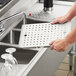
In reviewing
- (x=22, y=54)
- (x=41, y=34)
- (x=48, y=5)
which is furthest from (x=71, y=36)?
(x=48, y=5)

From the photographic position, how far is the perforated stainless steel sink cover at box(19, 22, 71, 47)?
1.88 metres

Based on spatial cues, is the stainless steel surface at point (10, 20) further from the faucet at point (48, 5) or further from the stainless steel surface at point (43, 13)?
the faucet at point (48, 5)

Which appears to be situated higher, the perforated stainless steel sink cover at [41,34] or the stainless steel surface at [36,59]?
the perforated stainless steel sink cover at [41,34]

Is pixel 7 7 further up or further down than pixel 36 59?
further up

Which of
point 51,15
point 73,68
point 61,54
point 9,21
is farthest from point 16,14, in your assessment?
point 73,68

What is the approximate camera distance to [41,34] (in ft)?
6.43

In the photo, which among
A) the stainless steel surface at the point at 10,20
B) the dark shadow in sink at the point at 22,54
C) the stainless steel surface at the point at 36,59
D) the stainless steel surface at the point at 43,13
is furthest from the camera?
the stainless steel surface at the point at 43,13

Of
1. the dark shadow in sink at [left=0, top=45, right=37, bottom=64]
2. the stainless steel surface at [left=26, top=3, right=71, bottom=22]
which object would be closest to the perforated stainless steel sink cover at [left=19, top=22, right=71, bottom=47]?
the dark shadow in sink at [left=0, top=45, right=37, bottom=64]

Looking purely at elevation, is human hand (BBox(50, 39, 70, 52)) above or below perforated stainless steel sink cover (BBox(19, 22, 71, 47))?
below

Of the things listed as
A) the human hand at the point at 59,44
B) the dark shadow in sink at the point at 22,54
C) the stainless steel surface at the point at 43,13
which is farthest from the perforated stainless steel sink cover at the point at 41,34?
the stainless steel surface at the point at 43,13

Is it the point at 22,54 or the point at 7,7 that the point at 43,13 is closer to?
the point at 7,7

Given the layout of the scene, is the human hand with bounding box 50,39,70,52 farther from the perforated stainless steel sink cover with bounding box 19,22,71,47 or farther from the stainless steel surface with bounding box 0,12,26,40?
the stainless steel surface with bounding box 0,12,26,40

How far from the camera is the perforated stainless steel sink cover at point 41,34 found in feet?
6.17

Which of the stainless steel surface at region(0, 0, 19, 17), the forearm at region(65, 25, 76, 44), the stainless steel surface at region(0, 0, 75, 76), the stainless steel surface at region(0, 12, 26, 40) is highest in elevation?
the stainless steel surface at region(0, 0, 19, 17)
